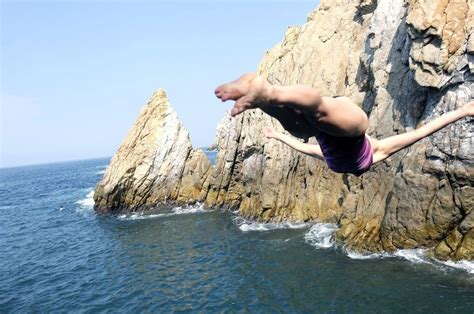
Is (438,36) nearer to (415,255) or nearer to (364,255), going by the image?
(415,255)

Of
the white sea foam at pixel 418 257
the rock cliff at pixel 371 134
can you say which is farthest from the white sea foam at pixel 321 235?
the white sea foam at pixel 418 257

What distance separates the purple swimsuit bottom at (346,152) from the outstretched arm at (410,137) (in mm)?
525

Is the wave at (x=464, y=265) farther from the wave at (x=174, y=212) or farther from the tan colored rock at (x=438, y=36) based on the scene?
the wave at (x=174, y=212)

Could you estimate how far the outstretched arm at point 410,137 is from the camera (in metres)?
7.59

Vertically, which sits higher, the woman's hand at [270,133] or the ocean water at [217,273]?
the woman's hand at [270,133]

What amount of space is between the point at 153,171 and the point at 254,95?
45313mm

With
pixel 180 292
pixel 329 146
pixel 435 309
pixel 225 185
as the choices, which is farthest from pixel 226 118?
pixel 329 146

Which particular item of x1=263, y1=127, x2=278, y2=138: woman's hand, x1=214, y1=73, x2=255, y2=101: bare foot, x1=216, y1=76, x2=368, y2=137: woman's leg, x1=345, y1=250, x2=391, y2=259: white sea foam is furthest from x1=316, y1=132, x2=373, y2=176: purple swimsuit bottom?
x1=345, y1=250, x2=391, y2=259: white sea foam

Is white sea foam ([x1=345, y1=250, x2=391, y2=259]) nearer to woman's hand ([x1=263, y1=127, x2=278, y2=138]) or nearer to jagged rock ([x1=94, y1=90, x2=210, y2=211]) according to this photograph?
woman's hand ([x1=263, y1=127, x2=278, y2=138])

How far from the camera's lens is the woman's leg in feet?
15.1

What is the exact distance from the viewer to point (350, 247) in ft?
83.5

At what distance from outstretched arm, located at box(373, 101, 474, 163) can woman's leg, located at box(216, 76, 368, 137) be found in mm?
1716

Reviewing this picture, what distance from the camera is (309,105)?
501 cm

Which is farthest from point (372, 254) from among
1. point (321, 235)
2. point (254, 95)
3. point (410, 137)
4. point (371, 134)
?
point (254, 95)
